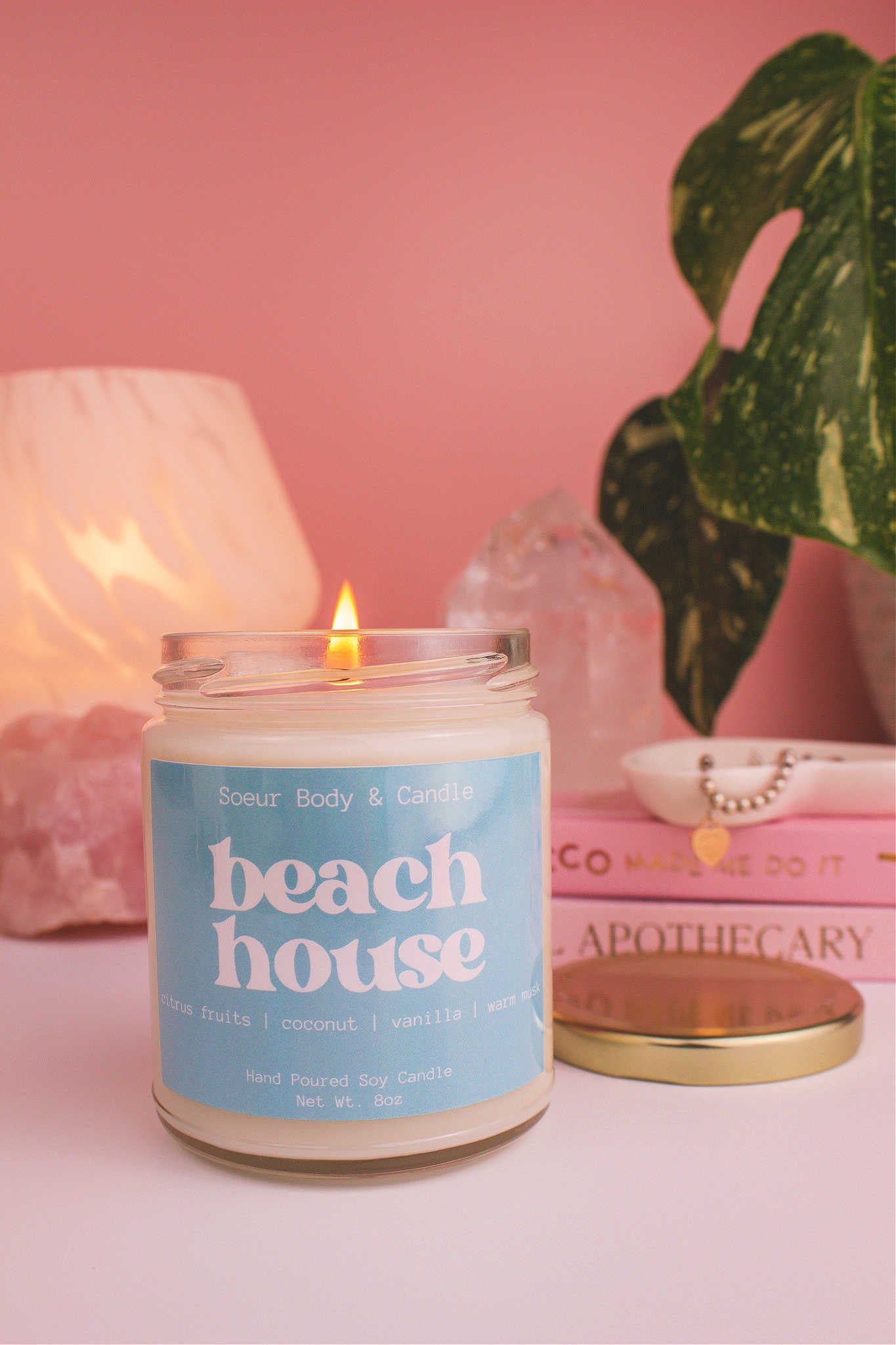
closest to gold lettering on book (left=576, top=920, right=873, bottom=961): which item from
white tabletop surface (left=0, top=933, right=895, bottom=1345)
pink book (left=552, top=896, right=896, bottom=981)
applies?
pink book (left=552, top=896, right=896, bottom=981)

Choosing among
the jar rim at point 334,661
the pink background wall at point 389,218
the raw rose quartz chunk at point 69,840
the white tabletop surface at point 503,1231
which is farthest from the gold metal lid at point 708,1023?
the pink background wall at point 389,218

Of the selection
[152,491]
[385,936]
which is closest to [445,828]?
[385,936]

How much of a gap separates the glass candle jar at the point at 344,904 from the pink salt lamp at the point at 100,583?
1.10 ft

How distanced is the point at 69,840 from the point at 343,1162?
1.27 ft

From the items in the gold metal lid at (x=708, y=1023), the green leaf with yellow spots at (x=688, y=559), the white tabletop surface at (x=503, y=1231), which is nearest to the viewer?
the white tabletop surface at (x=503, y=1231)

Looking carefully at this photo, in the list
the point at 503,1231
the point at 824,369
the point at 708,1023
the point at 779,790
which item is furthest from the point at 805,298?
the point at 503,1231

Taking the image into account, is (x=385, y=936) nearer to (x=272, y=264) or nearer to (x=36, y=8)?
(x=272, y=264)

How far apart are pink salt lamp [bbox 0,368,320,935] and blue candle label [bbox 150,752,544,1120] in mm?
343

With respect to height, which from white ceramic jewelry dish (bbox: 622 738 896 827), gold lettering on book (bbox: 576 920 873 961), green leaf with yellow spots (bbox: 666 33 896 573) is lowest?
gold lettering on book (bbox: 576 920 873 961)

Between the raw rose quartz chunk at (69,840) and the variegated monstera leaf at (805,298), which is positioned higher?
the variegated monstera leaf at (805,298)

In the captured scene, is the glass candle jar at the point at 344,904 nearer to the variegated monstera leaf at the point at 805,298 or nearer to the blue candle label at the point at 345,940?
the blue candle label at the point at 345,940

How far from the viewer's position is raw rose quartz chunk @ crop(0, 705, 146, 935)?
0.68 m

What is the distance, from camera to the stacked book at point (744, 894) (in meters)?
0.57

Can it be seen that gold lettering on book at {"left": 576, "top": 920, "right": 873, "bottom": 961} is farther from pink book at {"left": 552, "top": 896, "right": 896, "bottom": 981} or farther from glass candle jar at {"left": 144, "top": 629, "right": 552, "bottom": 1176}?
glass candle jar at {"left": 144, "top": 629, "right": 552, "bottom": 1176}
